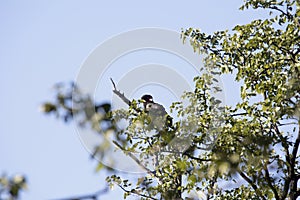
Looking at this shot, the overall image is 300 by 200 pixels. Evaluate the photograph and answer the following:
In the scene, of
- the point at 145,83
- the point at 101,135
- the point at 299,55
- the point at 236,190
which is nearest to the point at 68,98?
the point at 101,135

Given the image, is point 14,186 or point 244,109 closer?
point 14,186

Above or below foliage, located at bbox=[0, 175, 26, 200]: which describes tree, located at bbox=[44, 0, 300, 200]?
above

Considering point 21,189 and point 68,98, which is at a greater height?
point 68,98

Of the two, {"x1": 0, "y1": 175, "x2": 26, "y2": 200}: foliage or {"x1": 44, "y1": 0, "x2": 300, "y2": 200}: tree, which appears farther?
{"x1": 44, "y1": 0, "x2": 300, "y2": 200}: tree

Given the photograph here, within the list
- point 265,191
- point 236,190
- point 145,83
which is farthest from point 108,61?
point 236,190

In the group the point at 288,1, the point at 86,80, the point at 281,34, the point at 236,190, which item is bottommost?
the point at 86,80

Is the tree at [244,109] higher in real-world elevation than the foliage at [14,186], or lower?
higher

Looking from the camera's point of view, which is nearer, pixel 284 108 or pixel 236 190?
pixel 284 108

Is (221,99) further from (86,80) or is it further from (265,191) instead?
(86,80)

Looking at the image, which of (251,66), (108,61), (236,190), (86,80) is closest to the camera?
(86,80)

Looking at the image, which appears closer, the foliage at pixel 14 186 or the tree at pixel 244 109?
the foliage at pixel 14 186

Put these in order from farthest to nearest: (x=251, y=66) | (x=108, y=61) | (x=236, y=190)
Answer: (x=236, y=190)
(x=251, y=66)
(x=108, y=61)

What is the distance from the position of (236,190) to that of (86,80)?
27.8ft

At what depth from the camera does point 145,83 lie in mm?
13672
